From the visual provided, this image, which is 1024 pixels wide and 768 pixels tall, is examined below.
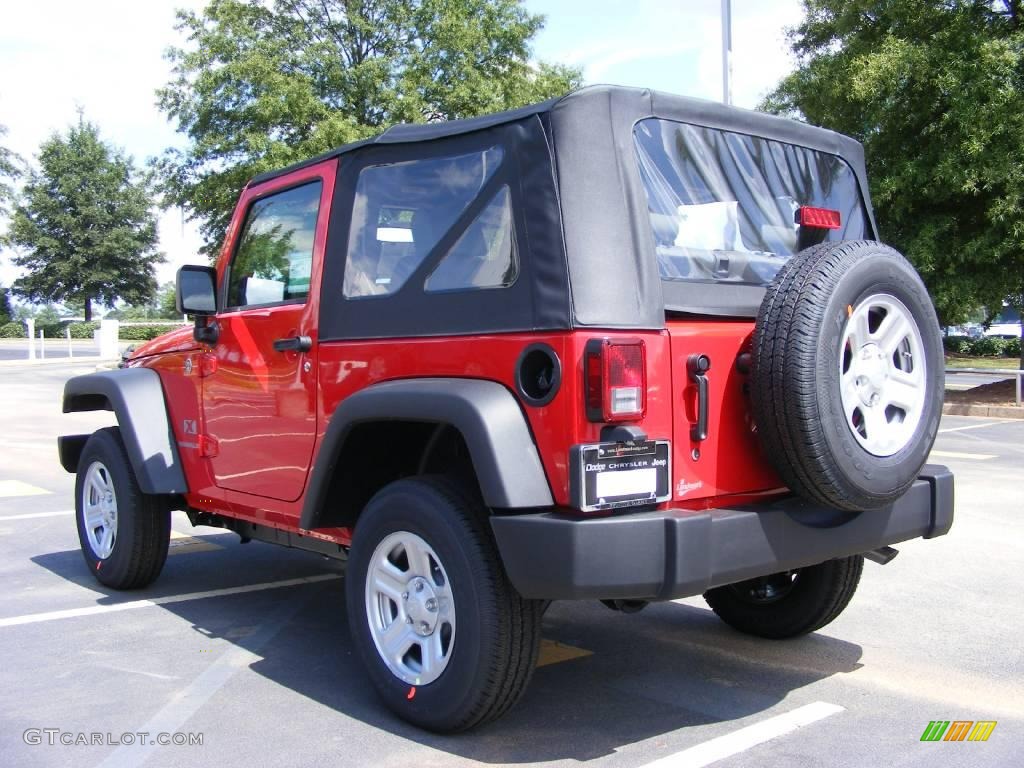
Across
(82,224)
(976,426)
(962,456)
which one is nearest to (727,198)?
(962,456)

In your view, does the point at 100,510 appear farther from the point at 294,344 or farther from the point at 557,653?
the point at 557,653

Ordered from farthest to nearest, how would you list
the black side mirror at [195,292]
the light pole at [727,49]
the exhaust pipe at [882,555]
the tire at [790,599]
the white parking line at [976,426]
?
1. the white parking line at [976,426]
2. the light pole at [727,49]
3. the black side mirror at [195,292]
4. the tire at [790,599]
5. the exhaust pipe at [882,555]

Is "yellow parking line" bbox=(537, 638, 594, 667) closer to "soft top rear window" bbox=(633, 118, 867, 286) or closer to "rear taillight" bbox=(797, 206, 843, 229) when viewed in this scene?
"soft top rear window" bbox=(633, 118, 867, 286)

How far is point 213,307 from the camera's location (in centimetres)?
487

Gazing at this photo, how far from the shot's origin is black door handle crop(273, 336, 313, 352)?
412cm

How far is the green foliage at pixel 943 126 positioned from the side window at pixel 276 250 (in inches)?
546

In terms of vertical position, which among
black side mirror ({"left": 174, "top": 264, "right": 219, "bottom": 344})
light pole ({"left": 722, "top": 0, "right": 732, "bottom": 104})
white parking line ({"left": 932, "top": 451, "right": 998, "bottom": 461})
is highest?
light pole ({"left": 722, "top": 0, "right": 732, "bottom": 104})

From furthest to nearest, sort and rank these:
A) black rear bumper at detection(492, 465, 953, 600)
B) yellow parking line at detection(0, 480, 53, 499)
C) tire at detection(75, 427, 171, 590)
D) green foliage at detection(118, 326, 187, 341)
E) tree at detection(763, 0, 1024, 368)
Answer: green foliage at detection(118, 326, 187, 341)
tree at detection(763, 0, 1024, 368)
yellow parking line at detection(0, 480, 53, 499)
tire at detection(75, 427, 171, 590)
black rear bumper at detection(492, 465, 953, 600)

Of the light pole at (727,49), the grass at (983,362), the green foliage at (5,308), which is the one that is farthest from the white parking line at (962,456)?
the green foliage at (5,308)

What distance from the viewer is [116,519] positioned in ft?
17.9

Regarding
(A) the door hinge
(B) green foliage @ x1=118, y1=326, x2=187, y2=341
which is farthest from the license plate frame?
(B) green foliage @ x1=118, y1=326, x2=187, y2=341

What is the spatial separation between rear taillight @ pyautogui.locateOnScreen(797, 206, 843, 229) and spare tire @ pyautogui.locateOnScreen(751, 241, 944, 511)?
0.38m

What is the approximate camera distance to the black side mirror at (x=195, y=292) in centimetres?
479

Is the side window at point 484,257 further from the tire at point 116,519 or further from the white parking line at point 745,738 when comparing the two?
the tire at point 116,519
